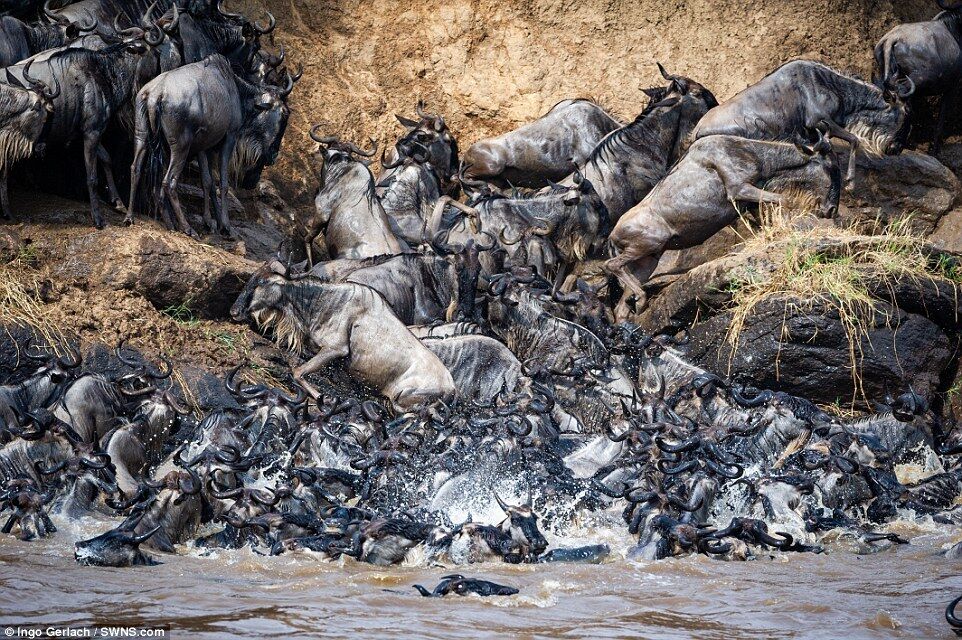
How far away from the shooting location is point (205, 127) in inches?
394

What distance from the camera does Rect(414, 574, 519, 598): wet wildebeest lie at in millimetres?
5266

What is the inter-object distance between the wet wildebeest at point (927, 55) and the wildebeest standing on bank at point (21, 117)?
7.77 metres

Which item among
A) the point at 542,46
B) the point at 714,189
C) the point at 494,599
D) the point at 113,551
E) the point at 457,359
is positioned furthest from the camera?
the point at 542,46

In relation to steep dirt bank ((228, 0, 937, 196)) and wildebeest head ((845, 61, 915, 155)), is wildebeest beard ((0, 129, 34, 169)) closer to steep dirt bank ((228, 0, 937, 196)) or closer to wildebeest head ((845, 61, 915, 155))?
steep dirt bank ((228, 0, 937, 196))

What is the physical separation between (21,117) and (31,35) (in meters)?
1.60

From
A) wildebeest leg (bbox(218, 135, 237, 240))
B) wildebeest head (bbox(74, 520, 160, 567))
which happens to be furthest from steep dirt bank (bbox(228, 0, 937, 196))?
wildebeest head (bbox(74, 520, 160, 567))

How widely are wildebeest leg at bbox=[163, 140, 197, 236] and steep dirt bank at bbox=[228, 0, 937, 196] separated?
382cm

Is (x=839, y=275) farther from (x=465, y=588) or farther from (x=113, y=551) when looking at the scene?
(x=113, y=551)

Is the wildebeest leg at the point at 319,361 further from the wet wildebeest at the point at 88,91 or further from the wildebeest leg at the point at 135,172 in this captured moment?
the wet wildebeest at the point at 88,91

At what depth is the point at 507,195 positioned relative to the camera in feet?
38.4

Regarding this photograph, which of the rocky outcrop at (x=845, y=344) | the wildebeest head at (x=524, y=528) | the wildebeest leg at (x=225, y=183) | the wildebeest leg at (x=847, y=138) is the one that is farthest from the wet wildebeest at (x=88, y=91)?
the wildebeest leg at (x=847, y=138)

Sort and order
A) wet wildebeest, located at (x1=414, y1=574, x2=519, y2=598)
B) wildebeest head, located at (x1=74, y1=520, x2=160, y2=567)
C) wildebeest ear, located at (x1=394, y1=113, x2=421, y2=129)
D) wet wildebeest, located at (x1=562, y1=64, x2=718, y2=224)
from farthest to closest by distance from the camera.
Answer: wildebeest ear, located at (x1=394, y1=113, x2=421, y2=129), wet wildebeest, located at (x1=562, y1=64, x2=718, y2=224), wildebeest head, located at (x1=74, y1=520, x2=160, y2=567), wet wildebeest, located at (x1=414, y1=574, x2=519, y2=598)

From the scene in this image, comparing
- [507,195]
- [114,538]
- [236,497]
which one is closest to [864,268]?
[507,195]

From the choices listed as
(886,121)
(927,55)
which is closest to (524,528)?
(886,121)
